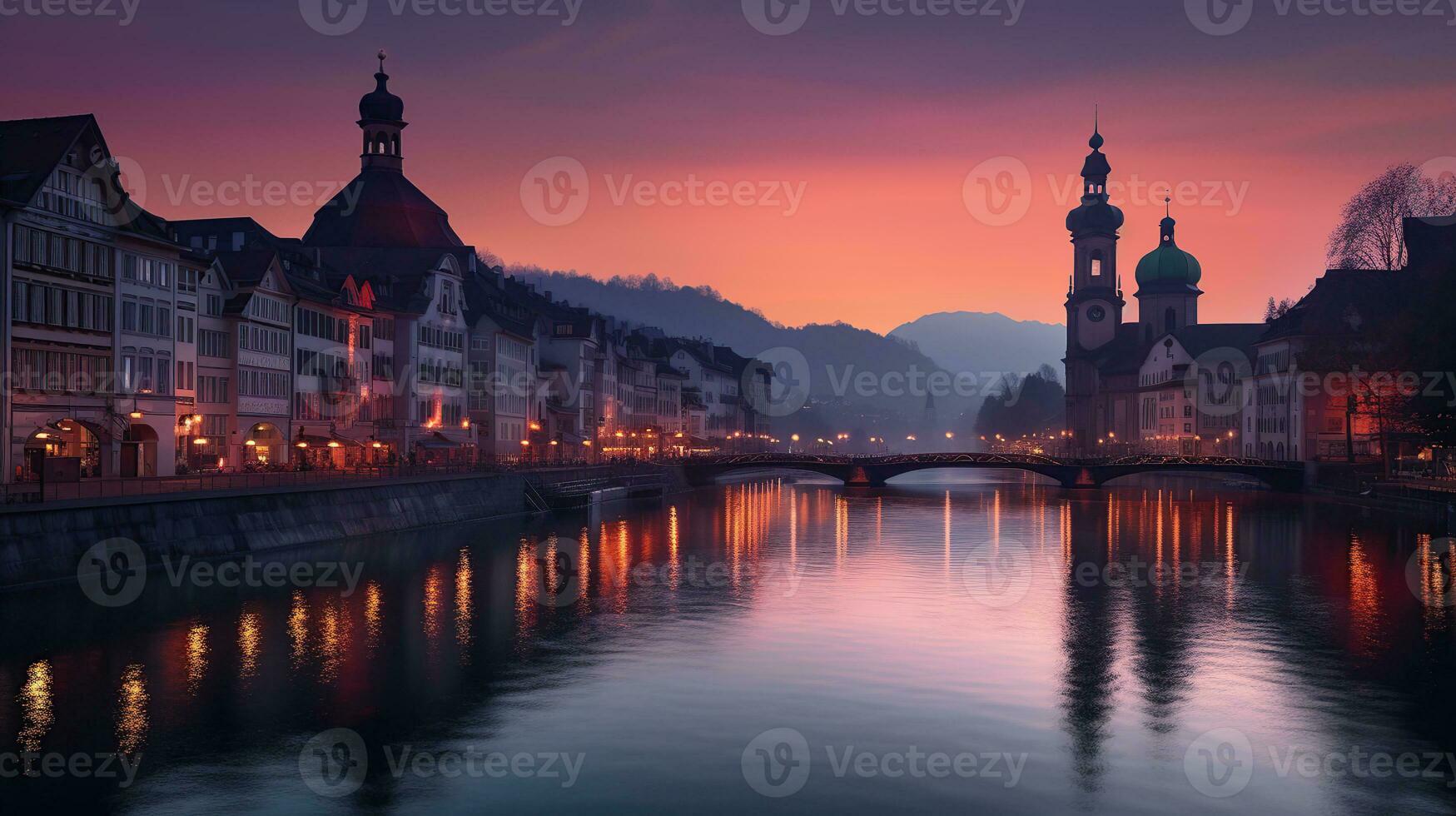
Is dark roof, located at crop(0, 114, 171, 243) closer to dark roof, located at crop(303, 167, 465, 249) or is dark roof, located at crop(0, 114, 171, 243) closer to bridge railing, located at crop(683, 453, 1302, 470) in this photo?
dark roof, located at crop(303, 167, 465, 249)

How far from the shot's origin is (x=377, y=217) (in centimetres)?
12875

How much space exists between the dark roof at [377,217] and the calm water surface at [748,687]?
68105mm

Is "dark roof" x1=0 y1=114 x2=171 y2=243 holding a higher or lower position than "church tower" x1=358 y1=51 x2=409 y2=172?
lower

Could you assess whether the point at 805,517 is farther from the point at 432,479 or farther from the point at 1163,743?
the point at 1163,743

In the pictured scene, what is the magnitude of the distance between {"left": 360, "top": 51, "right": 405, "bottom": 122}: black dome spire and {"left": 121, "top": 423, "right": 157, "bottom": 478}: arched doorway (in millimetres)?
70278

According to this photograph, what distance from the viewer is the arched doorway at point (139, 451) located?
220ft

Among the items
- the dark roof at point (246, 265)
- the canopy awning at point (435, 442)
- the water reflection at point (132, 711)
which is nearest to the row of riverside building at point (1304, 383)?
the canopy awning at point (435, 442)

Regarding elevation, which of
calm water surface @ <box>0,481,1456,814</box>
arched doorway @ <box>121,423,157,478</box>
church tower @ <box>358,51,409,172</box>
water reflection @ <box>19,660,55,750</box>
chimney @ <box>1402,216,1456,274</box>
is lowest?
calm water surface @ <box>0,481,1456,814</box>

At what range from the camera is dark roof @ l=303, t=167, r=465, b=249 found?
5012 inches

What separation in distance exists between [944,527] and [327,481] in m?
41.2

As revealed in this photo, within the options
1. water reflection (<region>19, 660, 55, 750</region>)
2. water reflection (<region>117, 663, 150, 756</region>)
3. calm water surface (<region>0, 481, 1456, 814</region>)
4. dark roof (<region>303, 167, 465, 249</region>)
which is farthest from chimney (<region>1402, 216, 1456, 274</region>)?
water reflection (<region>19, 660, 55, 750</region>)

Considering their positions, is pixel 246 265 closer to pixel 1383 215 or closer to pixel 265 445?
pixel 265 445

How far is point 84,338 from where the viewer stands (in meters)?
62.8

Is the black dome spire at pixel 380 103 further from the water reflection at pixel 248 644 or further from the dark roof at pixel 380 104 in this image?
the water reflection at pixel 248 644
